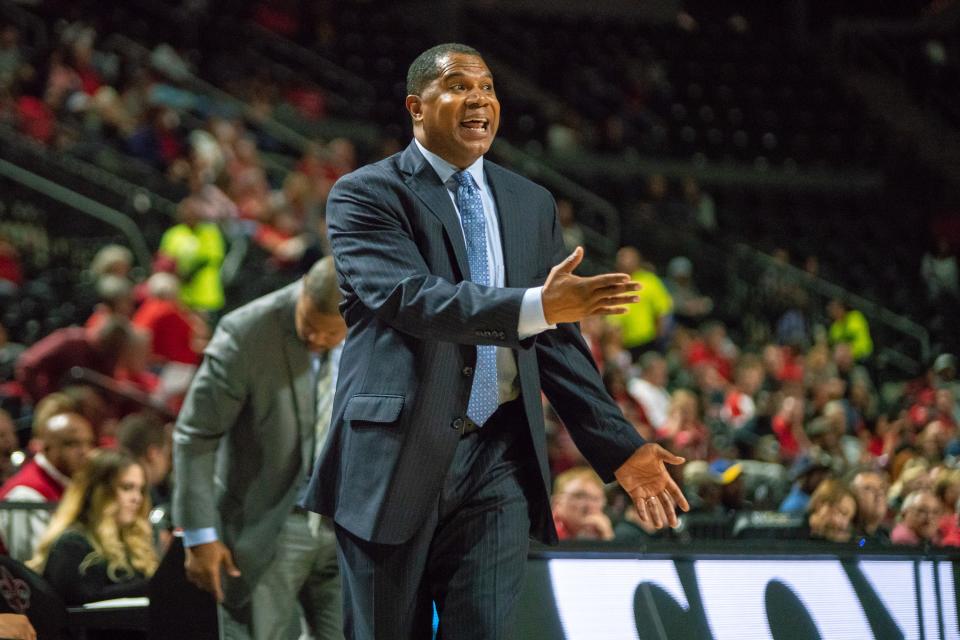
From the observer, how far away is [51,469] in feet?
22.5

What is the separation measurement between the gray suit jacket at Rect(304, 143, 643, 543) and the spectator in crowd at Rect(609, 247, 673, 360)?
1111 cm

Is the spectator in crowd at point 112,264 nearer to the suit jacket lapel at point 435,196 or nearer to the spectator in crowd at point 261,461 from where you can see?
the spectator in crowd at point 261,461

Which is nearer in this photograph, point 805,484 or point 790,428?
point 805,484

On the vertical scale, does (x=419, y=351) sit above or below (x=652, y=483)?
above

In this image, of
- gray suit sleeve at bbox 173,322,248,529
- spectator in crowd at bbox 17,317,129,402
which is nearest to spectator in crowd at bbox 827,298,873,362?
spectator in crowd at bbox 17,317,129,402

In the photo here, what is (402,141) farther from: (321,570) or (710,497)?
(321,570)

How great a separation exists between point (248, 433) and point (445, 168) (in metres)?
1.78

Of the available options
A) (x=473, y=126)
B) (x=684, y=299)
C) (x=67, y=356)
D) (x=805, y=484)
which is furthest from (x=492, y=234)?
(x=684, y=299)

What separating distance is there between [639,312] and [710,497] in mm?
6403

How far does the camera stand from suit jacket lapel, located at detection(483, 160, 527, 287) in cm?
333

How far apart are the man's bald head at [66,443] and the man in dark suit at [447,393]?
374 cm

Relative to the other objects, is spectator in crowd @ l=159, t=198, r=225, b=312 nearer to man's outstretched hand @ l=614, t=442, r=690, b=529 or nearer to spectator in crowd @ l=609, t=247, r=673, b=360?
spectator in crowd @ l=609, t=247, r=673, b=360

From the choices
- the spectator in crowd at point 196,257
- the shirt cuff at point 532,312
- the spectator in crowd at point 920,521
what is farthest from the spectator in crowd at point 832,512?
the spectator in crowd at point 196,257

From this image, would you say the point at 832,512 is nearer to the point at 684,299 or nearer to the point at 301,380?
the point at 301,380
